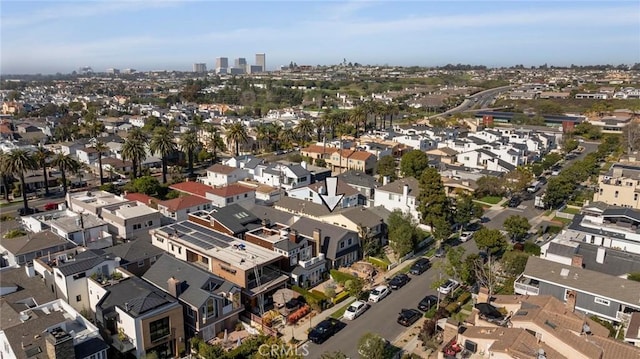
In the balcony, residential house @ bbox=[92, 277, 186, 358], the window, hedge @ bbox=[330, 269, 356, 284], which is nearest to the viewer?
residential house @ bbox=[92, 277, 186, 358]

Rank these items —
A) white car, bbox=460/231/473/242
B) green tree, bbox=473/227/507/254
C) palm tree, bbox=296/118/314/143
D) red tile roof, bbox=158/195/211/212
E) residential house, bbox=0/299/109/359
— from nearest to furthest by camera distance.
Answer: residential house, bbox=0/299/109/359 → green tree, bbox=473/227/507/254 → white car, bbox=460/231/473/242 → red tile roof, bbox=158/195/211/212 → palm tree, bbox=296/118/314/143

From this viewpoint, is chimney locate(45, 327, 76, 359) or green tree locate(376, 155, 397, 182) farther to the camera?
green tree locate(376, 155, 397, 182)

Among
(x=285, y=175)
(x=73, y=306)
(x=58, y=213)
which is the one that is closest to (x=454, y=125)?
(x=285, y=175)

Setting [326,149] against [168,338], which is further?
[326,149]

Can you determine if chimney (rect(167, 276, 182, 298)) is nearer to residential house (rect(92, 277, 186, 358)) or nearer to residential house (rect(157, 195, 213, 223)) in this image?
residential house (rect(92, 277, 186, 358))

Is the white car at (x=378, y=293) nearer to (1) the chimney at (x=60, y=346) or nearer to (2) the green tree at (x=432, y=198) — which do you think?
(2) the green tree at (x=432, y=198)

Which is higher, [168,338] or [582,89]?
[582,89]

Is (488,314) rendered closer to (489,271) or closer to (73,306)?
(489,271)

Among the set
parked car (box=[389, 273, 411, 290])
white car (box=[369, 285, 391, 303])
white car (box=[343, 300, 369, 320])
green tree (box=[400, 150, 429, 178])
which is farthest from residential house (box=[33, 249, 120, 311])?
green tree (box=[400, 150, 429, 178])
